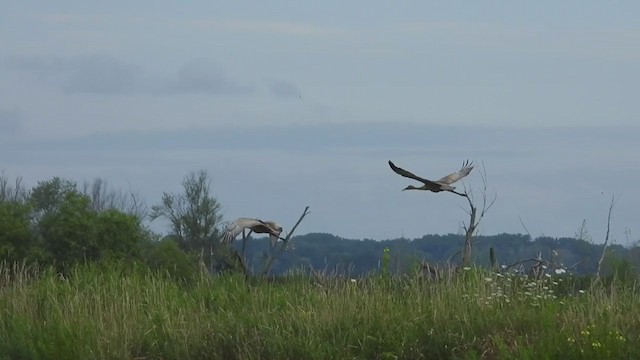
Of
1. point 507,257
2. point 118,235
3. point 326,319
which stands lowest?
point 326,319

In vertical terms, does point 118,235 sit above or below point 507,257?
above

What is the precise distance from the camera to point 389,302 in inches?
486

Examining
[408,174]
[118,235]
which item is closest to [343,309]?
[408,174]

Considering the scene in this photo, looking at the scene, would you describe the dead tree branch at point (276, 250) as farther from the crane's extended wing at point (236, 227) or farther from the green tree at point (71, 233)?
the green tree at point (71, 233)

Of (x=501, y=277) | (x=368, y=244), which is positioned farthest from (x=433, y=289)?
(x=368, y=244)

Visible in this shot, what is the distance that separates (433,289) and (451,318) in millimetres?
1321

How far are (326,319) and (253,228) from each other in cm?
328

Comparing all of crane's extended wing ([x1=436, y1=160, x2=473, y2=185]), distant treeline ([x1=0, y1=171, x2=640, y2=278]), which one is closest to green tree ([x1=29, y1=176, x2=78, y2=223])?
distant treeline ([x1=0, y1=171, x2=640, y2=278])

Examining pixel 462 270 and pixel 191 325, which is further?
pixel 462 270

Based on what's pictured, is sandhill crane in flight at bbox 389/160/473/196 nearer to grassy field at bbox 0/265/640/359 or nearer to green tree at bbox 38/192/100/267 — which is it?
grassy field at bbox 0/265/640/359

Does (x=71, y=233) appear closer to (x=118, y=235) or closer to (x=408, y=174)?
(x=118, y=235)

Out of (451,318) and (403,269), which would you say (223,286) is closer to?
(403,269)

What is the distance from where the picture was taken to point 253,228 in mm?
15195

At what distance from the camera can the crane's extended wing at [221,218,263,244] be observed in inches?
585
